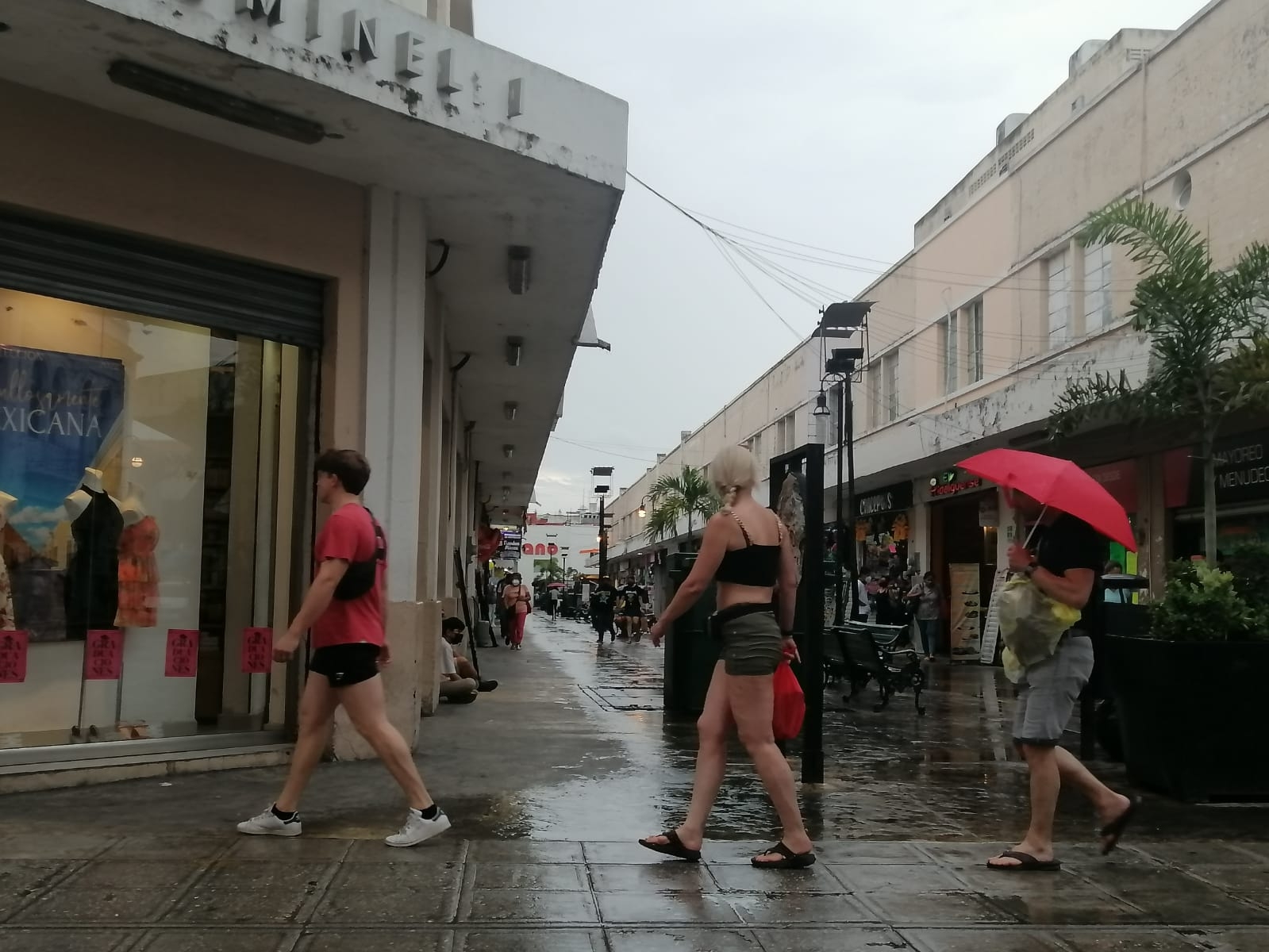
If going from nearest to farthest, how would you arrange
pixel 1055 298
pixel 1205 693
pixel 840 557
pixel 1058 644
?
pixel 1058 644, pixel 1205 693, pixel 1055 298, pixel 840 557

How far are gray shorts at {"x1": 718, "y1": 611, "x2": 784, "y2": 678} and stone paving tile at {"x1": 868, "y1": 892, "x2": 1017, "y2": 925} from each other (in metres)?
0.97

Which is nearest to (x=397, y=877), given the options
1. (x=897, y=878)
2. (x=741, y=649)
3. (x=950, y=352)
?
(x=741, y=649)

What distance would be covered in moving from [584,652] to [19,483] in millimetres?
15896

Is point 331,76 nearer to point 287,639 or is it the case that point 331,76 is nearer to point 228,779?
point 287,639

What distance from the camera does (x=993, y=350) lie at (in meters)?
21.4

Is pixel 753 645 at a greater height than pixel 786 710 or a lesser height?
greater

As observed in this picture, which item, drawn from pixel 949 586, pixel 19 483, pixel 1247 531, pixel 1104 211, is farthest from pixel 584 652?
pixel 19 483

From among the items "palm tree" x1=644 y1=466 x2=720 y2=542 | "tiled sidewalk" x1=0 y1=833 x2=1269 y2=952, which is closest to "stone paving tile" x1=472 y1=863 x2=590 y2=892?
"tiled sidewalk" x1=0 y1=833 x2=1269 y2=952

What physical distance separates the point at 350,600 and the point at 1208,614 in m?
4.60

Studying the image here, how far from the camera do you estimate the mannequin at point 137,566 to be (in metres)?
7.36

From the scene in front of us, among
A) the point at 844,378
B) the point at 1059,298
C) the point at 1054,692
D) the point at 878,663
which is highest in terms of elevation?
the point at 1059,298

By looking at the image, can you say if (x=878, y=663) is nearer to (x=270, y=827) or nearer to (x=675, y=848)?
(x=675, y=848)

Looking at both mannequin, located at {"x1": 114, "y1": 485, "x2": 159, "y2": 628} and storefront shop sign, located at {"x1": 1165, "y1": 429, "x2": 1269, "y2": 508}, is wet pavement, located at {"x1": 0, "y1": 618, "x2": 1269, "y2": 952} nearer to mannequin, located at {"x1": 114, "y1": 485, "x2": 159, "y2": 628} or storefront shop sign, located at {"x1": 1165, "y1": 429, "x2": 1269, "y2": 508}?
mannequin, located at {"x1": 114, "y1": 485, "x2": 159, "y2": 628}

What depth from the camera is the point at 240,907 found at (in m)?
4.23
